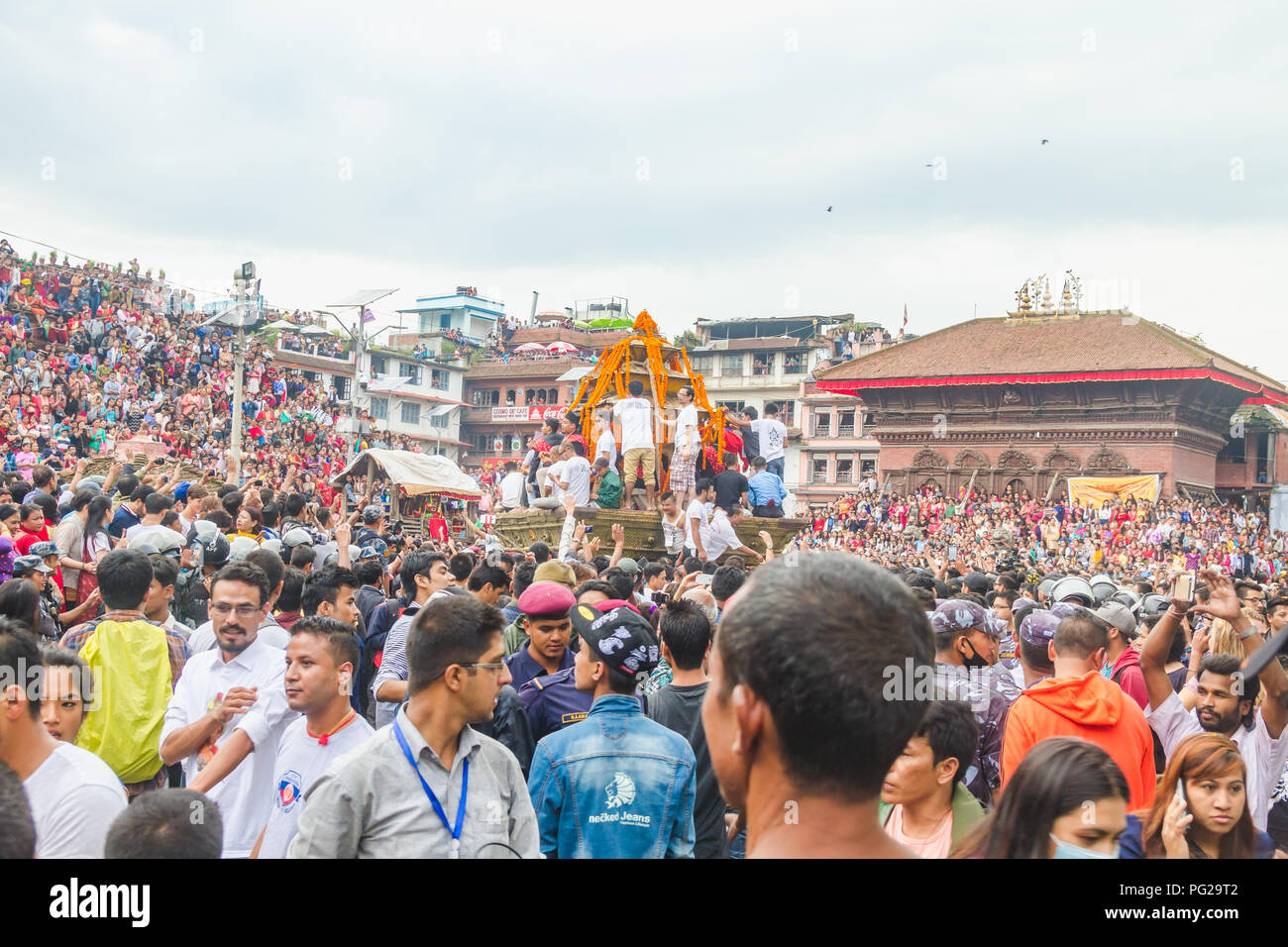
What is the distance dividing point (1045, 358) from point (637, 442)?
29044 millimetres

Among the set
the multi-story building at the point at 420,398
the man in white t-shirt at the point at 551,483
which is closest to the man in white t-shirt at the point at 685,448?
the man in white t-shirt at the point at 551,483

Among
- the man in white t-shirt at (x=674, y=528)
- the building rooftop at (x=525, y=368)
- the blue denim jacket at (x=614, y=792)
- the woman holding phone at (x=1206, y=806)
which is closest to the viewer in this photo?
the blue denim jacket at (x=614, y=792)

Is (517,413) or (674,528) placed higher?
(517,413)

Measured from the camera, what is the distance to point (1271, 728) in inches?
225

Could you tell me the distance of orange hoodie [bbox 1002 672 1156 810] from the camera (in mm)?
4777

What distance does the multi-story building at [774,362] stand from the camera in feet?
187

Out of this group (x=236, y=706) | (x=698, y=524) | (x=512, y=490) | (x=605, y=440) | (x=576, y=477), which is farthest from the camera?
(x=512, y=490)

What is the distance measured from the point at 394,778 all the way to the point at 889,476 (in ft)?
142

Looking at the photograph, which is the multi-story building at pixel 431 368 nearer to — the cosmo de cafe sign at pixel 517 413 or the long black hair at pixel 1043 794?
the cosmo de cafe sign at pixel 517 413

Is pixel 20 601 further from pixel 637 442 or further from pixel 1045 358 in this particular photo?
pixel 1045 358

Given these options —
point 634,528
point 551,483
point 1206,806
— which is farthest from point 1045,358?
point 1206,806

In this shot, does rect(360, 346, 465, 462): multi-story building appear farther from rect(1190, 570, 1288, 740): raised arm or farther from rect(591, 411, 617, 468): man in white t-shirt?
rect(1190, 570, 1288, 740): raised arm

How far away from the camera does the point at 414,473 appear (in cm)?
2308

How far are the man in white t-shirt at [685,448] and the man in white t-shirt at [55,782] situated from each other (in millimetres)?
12267
